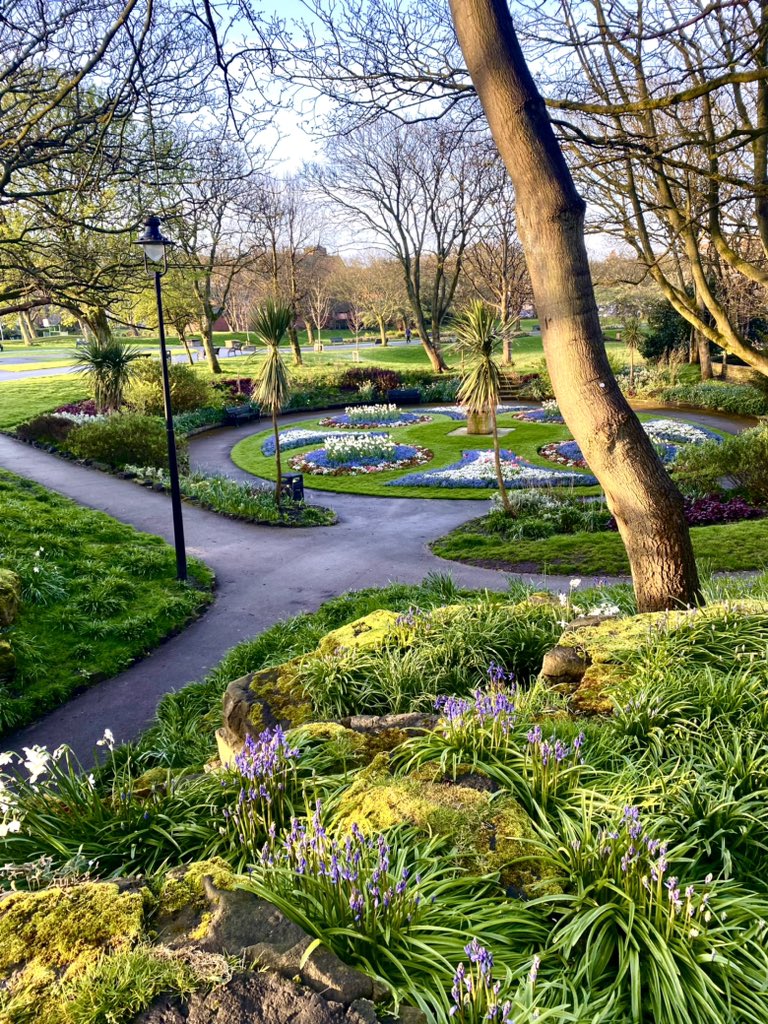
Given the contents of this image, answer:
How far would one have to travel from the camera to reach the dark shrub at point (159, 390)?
2270 cm

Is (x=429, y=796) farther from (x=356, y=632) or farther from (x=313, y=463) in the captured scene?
(x=313, y=463)

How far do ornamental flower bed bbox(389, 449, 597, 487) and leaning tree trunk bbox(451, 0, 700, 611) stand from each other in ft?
34.9

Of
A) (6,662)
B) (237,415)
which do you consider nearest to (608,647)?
(6,662)

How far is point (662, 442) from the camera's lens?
1897cm

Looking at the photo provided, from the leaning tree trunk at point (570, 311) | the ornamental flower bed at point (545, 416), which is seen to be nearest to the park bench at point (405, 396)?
the ornamental flower bed at point (545, 416)

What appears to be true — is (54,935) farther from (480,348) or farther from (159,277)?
(480,348)

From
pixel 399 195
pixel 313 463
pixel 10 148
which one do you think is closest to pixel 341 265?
pixel 399 195

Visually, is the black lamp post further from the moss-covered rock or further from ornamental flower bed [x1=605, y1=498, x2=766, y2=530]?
ornamental flower bed [x1=605, y1=498, x2=766, y2=530]

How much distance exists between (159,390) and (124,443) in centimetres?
608

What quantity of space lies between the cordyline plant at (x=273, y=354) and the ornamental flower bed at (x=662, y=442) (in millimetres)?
8117

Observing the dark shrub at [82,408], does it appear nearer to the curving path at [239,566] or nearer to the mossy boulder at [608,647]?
the curving path at [239,566]

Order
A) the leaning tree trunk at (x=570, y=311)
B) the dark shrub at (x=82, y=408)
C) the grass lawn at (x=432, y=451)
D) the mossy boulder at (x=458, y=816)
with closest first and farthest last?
the mossy boulder at (x=458, y=816) < the leaning tree trunk at (x=570, y=311) < the grass lawn at (x=432, y=451) < the dark shrub at (x=82, y=408)

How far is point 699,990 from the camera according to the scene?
184 cm

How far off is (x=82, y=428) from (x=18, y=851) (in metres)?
17.4
